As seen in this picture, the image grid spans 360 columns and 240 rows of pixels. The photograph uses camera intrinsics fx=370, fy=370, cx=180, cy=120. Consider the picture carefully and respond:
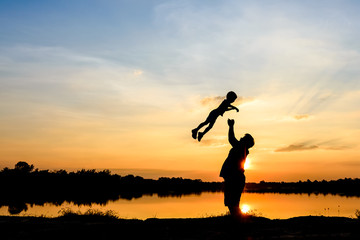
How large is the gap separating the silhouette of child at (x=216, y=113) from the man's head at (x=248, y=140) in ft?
2.84

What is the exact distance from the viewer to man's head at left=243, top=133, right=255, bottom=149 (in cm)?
1096

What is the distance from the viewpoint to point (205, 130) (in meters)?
11.5

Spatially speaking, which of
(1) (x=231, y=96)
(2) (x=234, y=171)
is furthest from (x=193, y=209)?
(1) (x=231, y=96)

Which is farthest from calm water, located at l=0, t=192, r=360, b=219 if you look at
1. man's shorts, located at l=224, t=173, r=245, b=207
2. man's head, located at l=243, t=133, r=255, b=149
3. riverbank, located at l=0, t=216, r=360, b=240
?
riverbank, located at l=0, t=216, r=360, b=240

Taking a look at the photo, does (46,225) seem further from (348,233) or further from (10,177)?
(10,177)

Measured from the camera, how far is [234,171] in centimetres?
1088

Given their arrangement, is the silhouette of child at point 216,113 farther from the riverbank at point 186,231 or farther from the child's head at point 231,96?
the riverbank at point 186,231

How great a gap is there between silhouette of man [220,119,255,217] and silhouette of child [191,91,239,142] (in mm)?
724

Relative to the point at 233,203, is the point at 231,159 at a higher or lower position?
higher

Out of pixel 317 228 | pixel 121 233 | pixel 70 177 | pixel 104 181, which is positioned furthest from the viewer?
pixel 104 181

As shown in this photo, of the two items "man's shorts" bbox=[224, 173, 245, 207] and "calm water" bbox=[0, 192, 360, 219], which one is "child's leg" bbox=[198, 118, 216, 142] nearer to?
"man's shorts" bbox=[224, 173, 245, 207]

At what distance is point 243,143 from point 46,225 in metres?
6.02

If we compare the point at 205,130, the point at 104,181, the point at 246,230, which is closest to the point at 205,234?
the point at 246,230

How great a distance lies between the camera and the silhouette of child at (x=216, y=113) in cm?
1080
